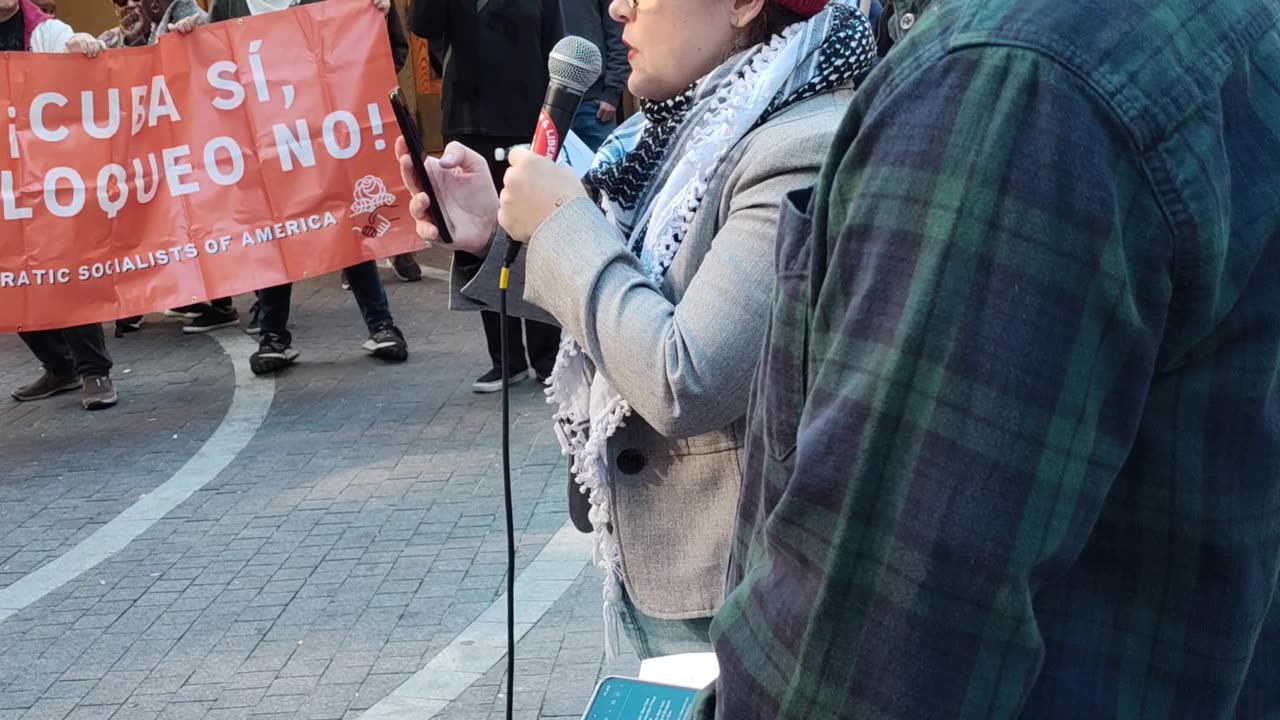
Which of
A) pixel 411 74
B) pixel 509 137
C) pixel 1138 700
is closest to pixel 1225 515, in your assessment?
pixel 1138 700

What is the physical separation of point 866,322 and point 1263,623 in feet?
1.46

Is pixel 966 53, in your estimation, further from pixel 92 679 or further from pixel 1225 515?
pixel 92 679

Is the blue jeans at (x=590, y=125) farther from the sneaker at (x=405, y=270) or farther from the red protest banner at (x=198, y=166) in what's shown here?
the sneaker at (x=405, y=270)

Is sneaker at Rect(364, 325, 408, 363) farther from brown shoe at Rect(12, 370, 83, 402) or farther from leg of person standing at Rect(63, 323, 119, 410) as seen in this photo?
brown shoe at Rect(12, 370, 83, 402)

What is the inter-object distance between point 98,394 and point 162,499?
170 cm

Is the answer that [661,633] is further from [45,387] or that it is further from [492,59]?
[45,387]

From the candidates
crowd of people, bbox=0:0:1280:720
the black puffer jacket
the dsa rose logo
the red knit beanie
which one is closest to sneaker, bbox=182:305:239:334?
the dsa rose logo

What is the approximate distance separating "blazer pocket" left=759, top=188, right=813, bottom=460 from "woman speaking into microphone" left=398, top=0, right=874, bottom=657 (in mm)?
682

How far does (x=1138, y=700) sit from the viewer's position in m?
0.97

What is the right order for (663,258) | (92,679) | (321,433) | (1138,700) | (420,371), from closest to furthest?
(1138,700) → (663,258) → (92,679) → (321,433) → (420,371)

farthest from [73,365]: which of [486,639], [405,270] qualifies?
[486,639]

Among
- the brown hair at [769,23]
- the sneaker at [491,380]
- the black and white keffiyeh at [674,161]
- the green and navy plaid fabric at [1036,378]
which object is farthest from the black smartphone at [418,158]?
the sneaker at [491,380]

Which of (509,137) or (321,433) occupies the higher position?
(509,137)

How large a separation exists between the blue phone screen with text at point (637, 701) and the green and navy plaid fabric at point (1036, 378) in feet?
1.44
